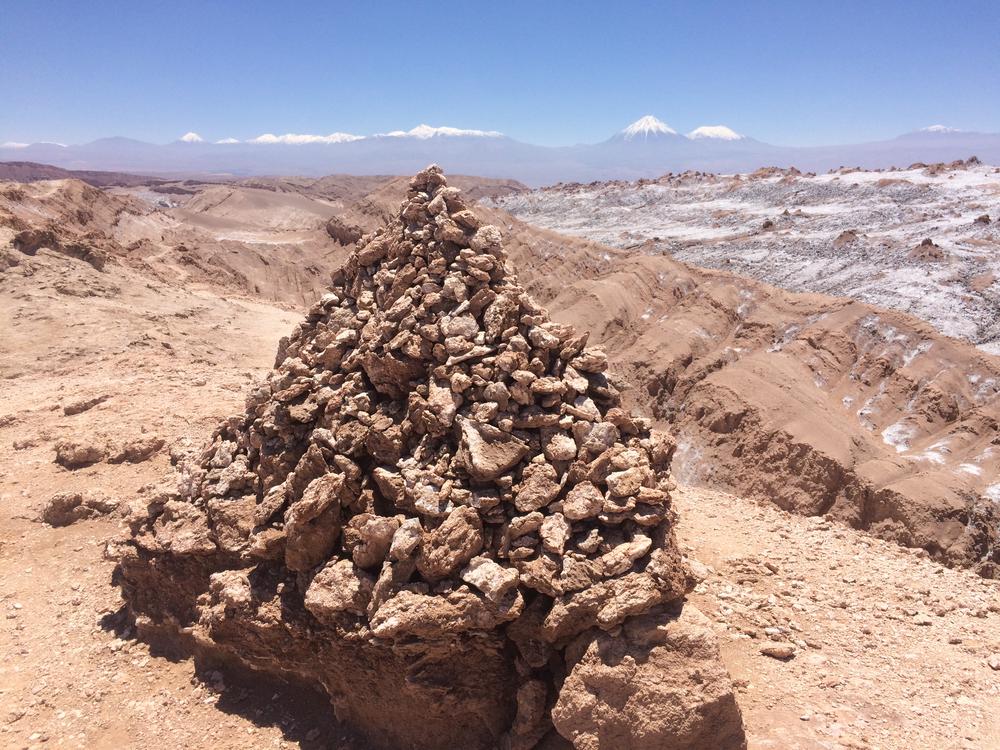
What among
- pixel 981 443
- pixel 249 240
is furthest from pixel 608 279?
pixel 249 240

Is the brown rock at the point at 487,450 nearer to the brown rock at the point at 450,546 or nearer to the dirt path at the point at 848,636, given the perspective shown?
the brown rock at the point at 450,546

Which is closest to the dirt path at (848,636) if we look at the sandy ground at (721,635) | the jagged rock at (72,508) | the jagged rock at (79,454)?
the sandy ground at (721,635)

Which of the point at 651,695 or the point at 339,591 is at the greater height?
the point at 339,591

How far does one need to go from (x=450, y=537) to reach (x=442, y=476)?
0.53m

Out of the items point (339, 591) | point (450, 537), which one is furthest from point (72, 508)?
point (450, 537)

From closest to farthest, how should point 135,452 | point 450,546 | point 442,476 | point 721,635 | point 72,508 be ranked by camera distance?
point 450,546 → point 442,476 → point 721,635 → point 72,508 → point 135,452

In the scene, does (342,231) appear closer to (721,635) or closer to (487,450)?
(487,450)

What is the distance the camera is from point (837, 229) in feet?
87.7

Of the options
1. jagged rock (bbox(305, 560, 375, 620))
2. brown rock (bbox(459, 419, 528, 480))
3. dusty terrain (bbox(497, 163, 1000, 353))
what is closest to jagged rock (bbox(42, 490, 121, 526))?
jagged rock (bbox(305, 560, 375, 620))

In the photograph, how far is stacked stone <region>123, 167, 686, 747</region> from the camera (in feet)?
14.4

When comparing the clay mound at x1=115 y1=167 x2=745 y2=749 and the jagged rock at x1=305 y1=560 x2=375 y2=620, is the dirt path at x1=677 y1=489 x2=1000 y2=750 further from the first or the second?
the jagged rock at x1=305 y1=560 x2=375 y2=620

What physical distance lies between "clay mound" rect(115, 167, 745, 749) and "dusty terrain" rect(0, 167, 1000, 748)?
736mm

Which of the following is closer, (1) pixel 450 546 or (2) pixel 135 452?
(1) pixel 450 546

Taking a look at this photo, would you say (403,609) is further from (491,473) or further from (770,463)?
(770,463)
